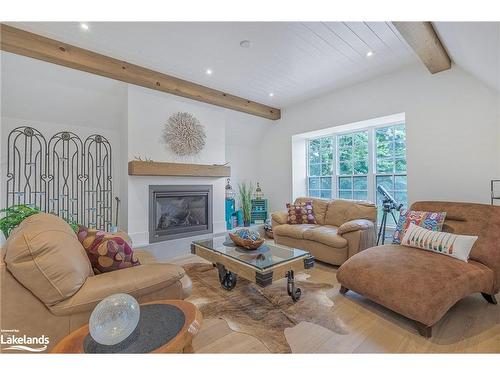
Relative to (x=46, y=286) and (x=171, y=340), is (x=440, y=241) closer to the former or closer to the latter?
(x=171, y=340)

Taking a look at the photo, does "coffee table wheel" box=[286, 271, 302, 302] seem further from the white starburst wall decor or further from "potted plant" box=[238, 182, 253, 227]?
"potted plant" box=[238, 182, 253, 227]

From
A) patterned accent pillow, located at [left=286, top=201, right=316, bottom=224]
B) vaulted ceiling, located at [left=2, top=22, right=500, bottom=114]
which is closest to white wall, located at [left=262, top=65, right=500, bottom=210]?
vaulted ceiling, located at [left=2, top=22, right=500, bottom=114]

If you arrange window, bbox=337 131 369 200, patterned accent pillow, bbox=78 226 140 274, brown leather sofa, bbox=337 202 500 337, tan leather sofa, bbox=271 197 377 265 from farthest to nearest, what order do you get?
window, bbox=337 131 369 200
tan leather sofa, bbox=271 197 377 265
brown leather sofa, bbox=337 202 500 337
patterned accent pillow, bbox=78 226 140 274

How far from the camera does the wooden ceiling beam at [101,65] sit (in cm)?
247

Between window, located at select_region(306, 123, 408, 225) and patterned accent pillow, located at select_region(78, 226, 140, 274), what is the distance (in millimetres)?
4012

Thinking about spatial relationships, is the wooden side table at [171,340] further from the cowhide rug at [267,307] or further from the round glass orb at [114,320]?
the cowhide rug at [267,307]

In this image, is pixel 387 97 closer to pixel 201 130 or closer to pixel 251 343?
pixel 201 130

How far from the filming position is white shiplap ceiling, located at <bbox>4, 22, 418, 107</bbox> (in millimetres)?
2428

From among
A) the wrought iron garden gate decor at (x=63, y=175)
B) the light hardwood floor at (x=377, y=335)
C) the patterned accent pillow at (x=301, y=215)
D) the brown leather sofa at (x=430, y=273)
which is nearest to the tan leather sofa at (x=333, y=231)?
the patterned accent pillow at (x=301, y=215)

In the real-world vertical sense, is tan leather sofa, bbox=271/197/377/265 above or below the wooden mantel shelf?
below

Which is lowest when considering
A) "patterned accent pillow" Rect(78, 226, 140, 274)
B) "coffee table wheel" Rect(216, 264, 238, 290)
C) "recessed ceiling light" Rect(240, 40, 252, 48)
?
"coffee table wheel" Rect(216, 264, 238, 290)

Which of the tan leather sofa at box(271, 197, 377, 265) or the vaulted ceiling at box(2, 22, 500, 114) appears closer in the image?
the vaulted ceiling at box(2, 22, 500, 114)

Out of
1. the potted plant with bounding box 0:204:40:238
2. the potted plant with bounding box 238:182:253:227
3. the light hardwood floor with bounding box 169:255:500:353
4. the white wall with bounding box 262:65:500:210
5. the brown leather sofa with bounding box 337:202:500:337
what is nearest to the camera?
the light hardwood floor with bounding box 169:255:500:353
